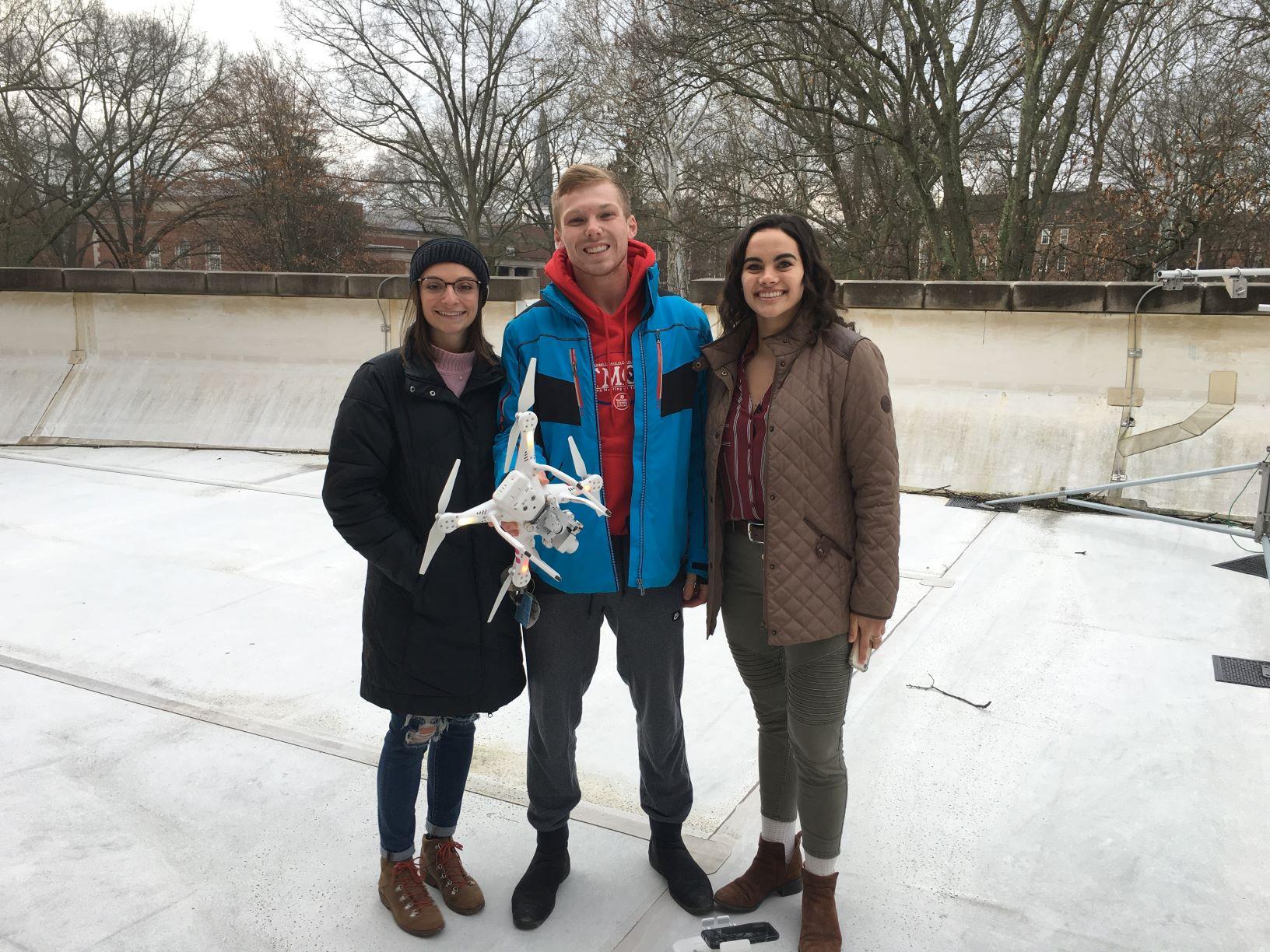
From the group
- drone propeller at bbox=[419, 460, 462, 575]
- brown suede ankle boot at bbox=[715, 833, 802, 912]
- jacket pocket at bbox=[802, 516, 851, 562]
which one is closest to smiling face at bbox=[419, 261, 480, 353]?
drone propeller at bbox=[419, 460, 462, 575]

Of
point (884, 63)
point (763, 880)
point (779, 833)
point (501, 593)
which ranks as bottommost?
point (763, 880)

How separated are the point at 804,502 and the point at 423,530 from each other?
940 millimetres

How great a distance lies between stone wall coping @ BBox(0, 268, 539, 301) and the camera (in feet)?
29.4

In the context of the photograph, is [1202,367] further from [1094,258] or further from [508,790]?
[1094,258]

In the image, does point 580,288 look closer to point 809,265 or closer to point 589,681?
point 809,265

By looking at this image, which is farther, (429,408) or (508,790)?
(508,790)

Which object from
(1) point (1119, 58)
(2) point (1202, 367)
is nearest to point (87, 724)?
(2) point (1202, 367)

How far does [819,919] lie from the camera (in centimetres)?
226

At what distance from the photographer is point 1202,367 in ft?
21.8

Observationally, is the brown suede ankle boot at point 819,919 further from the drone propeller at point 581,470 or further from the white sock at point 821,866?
the drone propeller at point 581,470

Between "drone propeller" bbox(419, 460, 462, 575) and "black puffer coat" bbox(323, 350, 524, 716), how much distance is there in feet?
0.24

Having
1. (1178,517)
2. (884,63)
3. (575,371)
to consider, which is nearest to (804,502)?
(575,371)

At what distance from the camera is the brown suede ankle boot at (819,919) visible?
223 cm

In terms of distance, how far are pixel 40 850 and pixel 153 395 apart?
743 cm
